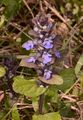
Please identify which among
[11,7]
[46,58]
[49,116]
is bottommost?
[49,116]

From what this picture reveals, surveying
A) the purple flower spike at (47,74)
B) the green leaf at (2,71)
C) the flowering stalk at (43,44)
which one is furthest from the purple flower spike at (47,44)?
the green leaf at (2,71)

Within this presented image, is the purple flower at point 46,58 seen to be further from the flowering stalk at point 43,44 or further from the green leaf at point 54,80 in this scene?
the green leaf at point 54,80

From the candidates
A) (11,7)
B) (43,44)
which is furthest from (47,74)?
(11,7)

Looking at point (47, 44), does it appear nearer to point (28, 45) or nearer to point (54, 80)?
point (28, 45)

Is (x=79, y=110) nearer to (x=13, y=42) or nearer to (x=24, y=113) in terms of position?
(x=24, y=113)

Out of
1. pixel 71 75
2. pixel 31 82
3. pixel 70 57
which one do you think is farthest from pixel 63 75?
pixel 70 57

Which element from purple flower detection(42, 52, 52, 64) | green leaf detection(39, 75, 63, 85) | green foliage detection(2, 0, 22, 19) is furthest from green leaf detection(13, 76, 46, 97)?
green foliage detection(2, 0, 22, 19)

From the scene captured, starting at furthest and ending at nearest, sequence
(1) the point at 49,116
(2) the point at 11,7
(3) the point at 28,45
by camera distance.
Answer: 1. (2) the point at 11,7
2. (1) the point at 49,116
3. (3) the point at 28,45
